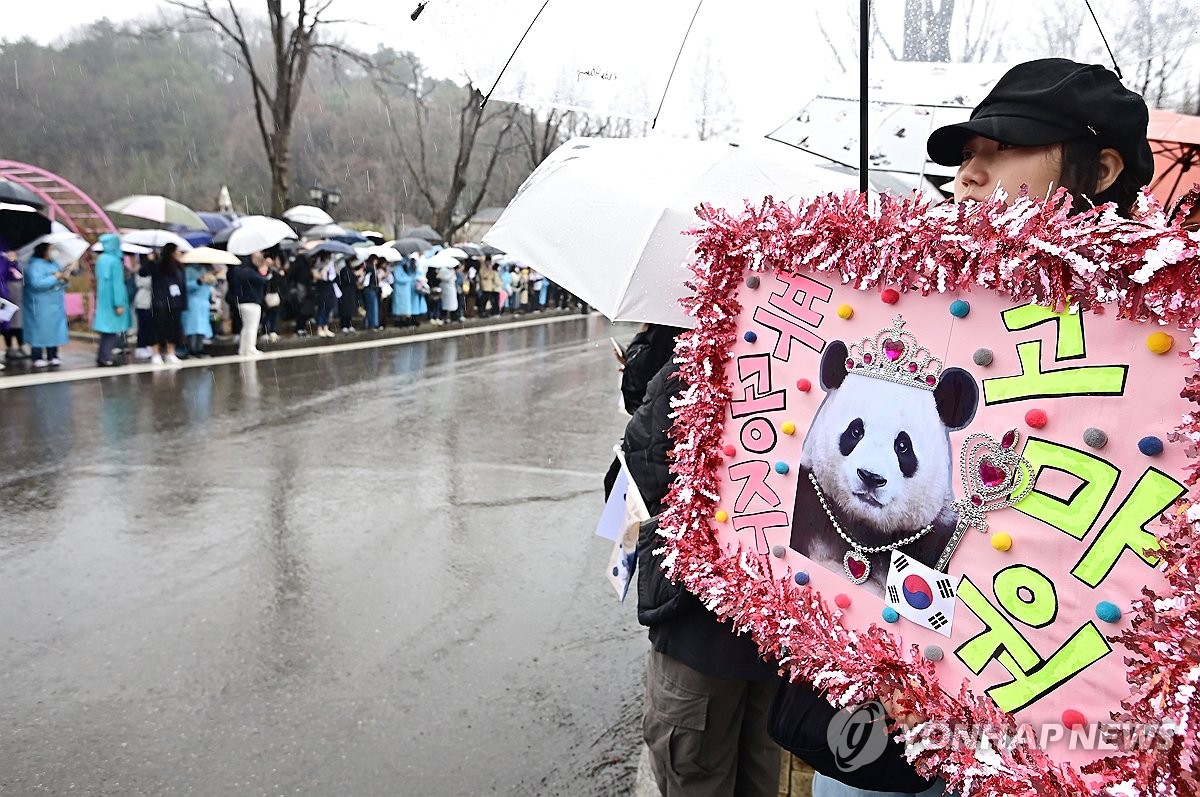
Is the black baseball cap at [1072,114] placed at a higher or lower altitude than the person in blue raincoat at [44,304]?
higher

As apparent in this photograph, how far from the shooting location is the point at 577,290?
2520mm

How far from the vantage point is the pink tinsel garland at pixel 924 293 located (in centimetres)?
105

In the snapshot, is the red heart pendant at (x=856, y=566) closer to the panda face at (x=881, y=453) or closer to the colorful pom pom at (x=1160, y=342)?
the panda face at (x=881, y=453)

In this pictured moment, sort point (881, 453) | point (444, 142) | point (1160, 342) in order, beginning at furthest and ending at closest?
1. point (444, 142)
2. point (881, 453)
3. point (1160, 342)

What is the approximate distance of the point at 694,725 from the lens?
2293mm

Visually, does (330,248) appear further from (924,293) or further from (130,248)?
(924,293)

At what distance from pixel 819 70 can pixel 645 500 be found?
119 centimetres

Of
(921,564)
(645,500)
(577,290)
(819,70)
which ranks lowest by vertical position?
(645,500)

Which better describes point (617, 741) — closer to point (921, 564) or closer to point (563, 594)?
point (563, 594)

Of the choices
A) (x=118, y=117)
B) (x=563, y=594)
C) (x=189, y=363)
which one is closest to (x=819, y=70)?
(x=563, y=594)

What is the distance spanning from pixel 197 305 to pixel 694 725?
1371 cm

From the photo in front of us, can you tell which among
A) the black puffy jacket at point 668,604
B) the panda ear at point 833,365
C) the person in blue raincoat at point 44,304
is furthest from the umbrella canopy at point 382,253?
the panda ear at point 833,365

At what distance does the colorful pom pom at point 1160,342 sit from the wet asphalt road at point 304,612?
2.80 metres

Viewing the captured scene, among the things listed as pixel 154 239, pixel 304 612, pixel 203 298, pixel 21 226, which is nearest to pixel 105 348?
pixel 203 298
